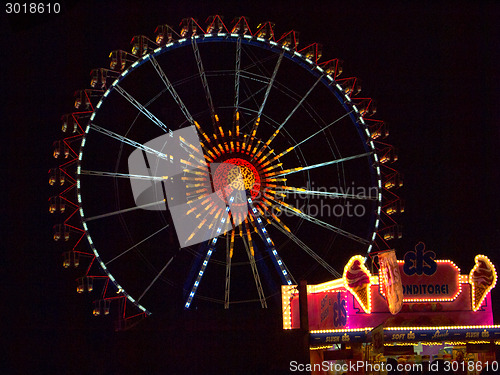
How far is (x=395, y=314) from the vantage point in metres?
17.7

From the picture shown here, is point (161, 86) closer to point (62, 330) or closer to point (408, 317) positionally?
point (62, 330)

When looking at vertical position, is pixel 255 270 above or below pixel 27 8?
below

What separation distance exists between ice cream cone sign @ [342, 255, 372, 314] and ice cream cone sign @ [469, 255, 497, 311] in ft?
9.94

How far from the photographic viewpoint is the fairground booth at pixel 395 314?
16.9 m

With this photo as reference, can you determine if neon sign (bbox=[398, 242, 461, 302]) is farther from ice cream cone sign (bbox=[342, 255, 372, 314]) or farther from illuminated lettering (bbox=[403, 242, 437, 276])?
ice cream cone sign (bbox=[342, 255, 372, 314])

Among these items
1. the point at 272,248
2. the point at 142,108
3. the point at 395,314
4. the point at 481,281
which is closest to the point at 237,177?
the point at 272,248

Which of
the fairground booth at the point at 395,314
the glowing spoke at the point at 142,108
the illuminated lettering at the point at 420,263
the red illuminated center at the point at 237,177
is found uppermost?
the glowing spoke at the point at 142,108

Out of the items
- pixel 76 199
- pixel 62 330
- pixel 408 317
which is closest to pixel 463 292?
pixel 408 317

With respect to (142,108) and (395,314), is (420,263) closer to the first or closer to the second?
(395,314)

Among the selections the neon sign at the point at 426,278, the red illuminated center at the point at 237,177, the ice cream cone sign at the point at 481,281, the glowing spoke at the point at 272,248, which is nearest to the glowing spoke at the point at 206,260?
the red illuminated center at the point at 237,177

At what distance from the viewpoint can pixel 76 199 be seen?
18750 mm

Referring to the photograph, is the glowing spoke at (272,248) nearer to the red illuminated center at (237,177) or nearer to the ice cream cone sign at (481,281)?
the red illuminated center at (237,177)

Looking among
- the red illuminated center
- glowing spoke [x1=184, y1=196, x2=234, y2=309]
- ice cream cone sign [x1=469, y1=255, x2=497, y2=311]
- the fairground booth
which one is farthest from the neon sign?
glowing spoke [x1=184, y1=196, x2=234, y2=309]

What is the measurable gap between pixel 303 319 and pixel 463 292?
4.93 m
